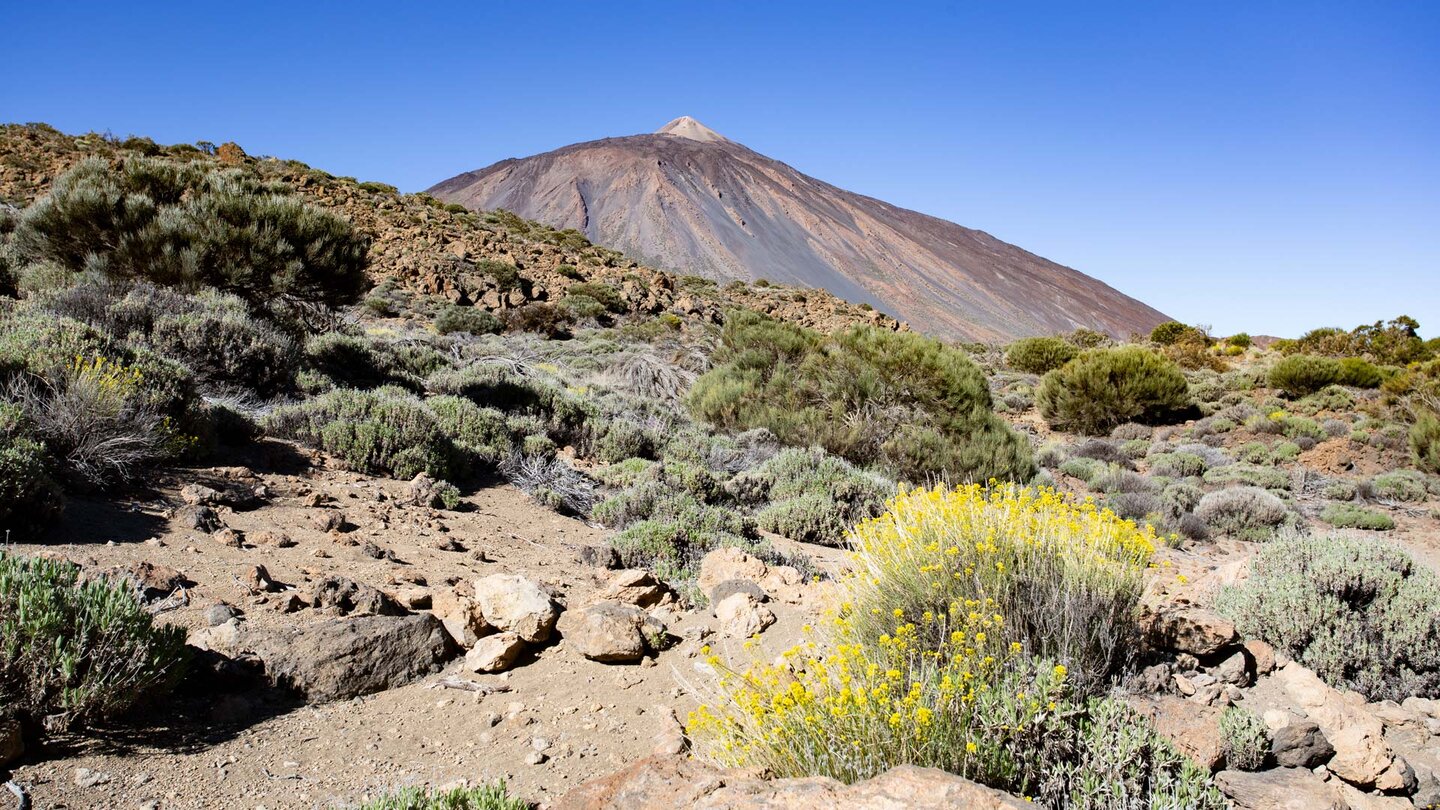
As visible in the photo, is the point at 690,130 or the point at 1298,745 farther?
the point at 690,130

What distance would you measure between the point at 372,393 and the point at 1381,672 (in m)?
7.31

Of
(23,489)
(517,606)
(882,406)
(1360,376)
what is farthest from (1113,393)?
(23,489)

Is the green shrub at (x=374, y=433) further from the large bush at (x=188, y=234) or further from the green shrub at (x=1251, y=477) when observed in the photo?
the green shrub at (x=1251, y=477)

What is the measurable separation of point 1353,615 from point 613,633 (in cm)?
360

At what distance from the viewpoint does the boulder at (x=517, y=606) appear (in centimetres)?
331

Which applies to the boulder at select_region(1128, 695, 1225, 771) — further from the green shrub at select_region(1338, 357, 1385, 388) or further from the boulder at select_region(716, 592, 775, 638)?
the green shrub at select_region(1338, 357, 1385, 388)

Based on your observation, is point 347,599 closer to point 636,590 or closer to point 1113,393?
point 636,590

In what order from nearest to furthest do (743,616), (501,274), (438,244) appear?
1. (743,616)
2. (501,274)
3. (438,244)

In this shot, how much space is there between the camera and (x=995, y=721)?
2.06 meters

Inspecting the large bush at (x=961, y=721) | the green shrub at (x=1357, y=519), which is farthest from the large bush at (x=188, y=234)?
the green shrub at (x=1357, y=519)

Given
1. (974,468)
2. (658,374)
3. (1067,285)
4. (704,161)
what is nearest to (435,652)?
(974,468)

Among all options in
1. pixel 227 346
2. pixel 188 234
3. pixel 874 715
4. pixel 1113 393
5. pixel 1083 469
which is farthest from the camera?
pixel 1113 393

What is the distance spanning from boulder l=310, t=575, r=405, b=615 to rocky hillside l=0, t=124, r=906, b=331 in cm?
1584

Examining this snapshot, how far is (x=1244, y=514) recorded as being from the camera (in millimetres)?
8445
